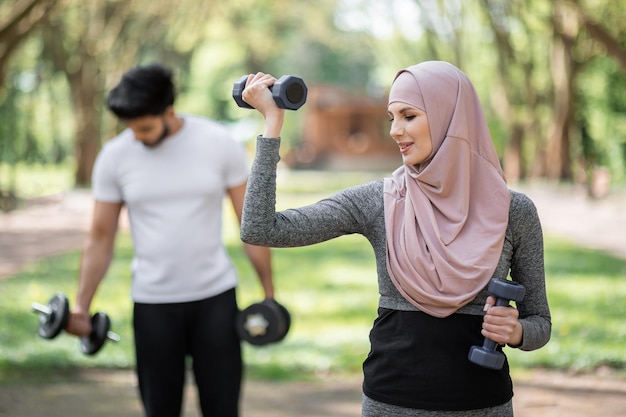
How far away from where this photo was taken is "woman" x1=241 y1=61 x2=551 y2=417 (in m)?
2.73

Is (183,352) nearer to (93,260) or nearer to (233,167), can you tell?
(93,260)

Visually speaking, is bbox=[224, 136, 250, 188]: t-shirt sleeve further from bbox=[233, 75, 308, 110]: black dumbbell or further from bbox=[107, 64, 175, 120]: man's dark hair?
bbox=[233, 75, 308, 110]: black dumbbell

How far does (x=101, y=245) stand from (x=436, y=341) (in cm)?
232

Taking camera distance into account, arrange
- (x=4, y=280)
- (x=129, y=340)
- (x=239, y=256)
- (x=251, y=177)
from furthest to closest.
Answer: (x=239, y=256)
(x=4, y=280)
(x=129, y=340)
(x=251, y=177)

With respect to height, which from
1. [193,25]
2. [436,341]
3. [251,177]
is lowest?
[436,341]

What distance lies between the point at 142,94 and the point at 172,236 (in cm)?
63

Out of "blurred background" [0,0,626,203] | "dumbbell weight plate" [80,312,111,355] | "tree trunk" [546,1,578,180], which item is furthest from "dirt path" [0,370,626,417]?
"tree trunk" [546,1,578,180]

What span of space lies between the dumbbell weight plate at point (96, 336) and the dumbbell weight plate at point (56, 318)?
0.17 m

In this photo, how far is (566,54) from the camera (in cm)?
2795

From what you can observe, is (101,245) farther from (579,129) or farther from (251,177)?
(579,129)

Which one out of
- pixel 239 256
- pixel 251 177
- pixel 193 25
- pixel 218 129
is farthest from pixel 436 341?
pixel 193 25

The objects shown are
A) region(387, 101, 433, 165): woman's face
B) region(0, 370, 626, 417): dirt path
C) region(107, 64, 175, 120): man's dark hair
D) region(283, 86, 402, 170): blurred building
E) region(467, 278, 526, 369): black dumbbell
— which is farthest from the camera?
region(283, 86, 402, 170): blurred building

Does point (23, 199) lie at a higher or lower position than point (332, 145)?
lower

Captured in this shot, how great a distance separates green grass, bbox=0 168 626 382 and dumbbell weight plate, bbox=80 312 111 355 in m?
3.23
